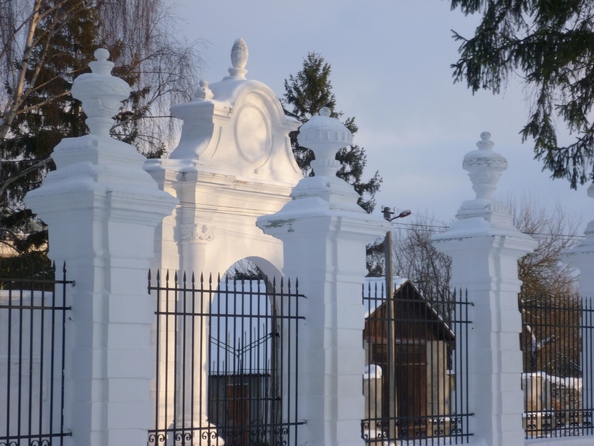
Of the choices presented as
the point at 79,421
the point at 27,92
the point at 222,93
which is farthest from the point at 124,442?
the point at 27,92

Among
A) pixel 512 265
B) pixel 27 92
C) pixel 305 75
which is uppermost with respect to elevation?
pixel 305 75

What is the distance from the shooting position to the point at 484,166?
11.3 metres

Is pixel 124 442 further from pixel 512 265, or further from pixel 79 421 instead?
pixel 512 265

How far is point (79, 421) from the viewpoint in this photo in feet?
25.3

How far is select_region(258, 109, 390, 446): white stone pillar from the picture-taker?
9289mm

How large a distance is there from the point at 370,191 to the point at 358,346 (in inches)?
1041

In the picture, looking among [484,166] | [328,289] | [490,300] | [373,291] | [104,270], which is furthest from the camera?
[373,291]

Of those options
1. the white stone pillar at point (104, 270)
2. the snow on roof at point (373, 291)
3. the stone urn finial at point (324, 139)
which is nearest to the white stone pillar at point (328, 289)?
the stone urn finial at point (324, 139)

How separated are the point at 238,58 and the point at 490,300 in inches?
228

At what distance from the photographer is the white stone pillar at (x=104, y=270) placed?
7.74 metres

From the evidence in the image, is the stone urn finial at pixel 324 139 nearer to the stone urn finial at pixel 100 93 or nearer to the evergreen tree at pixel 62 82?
the stone urn finial at pixel 100 93

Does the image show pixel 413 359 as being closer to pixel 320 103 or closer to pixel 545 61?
pixel 545 61

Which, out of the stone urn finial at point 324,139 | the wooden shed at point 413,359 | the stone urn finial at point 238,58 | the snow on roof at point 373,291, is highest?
the stone urn finial at point 238,58

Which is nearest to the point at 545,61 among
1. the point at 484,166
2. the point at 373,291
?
the point at 484,166
